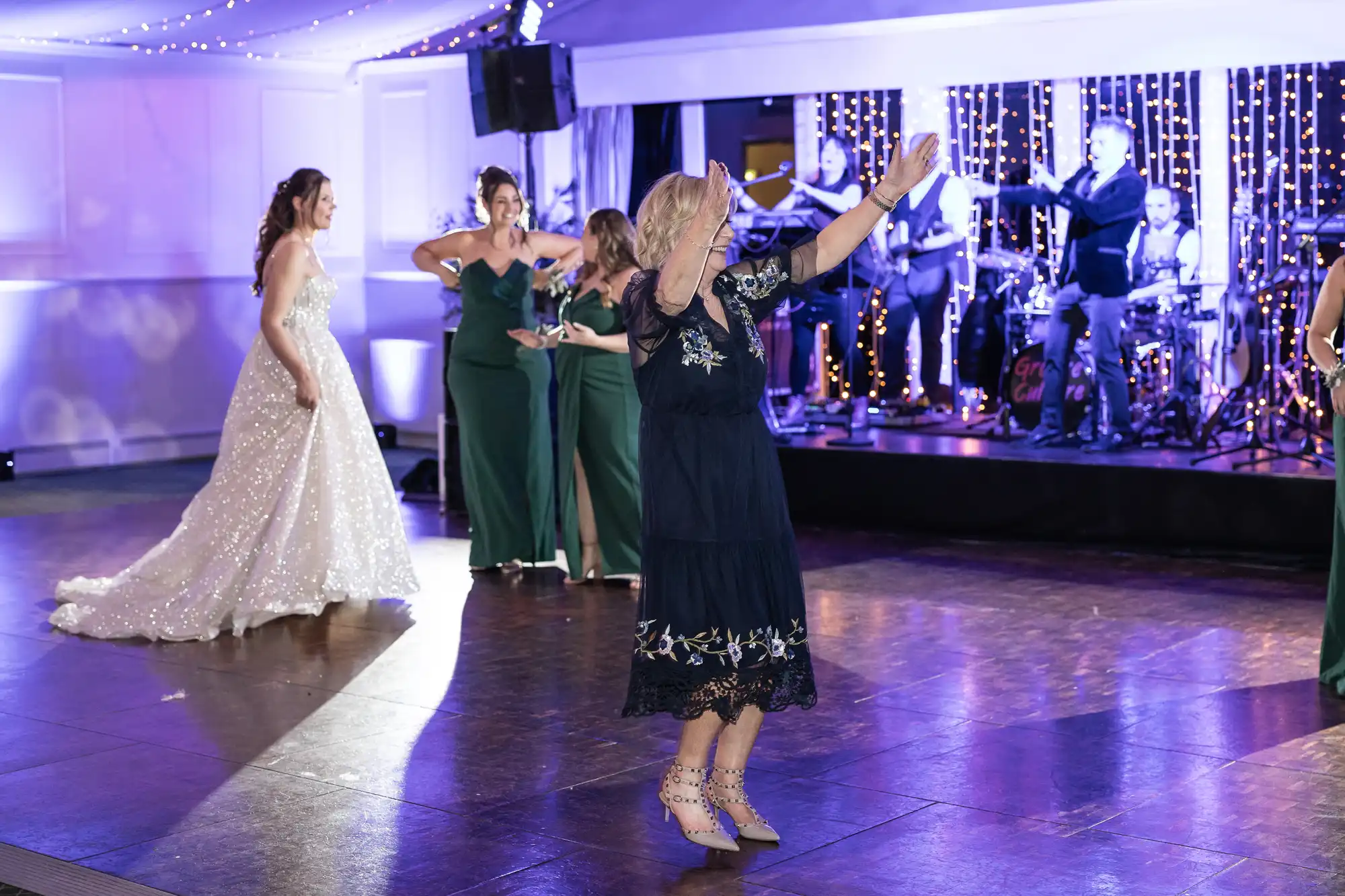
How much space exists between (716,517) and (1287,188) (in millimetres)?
6529

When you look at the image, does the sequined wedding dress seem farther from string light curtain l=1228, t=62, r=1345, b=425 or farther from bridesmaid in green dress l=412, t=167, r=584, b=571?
string light curtain l=1228, t=62, r=1345, b=425

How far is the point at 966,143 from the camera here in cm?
995

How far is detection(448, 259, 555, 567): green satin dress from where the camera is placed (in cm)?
705

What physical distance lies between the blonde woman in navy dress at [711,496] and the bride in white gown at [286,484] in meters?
2.87

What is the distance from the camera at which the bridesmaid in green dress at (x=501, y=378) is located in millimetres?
7000

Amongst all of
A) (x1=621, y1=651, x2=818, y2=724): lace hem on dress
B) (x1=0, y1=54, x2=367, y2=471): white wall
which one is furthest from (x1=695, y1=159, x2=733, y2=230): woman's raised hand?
(x1=0, y1=54, x2=367, y2=471): white wall

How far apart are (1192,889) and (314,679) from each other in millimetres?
2888

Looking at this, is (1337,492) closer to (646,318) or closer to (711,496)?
(711,496)

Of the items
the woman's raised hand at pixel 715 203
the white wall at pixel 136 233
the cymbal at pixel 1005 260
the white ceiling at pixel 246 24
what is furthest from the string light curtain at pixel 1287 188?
the white wall at pixel 136 233

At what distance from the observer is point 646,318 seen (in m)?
3.55

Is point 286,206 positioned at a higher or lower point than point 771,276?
higher

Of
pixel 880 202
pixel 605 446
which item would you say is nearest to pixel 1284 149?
pixel 605 446

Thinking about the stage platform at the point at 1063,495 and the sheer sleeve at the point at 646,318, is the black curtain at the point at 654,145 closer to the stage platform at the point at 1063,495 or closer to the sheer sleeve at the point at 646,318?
the stage platform at the point at 1063,495

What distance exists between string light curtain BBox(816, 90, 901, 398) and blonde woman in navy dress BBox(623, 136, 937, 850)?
651 cm
